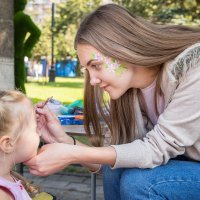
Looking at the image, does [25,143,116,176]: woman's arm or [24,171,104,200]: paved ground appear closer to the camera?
[25,143,116,176]: woman's arm

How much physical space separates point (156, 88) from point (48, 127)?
1.82 ft

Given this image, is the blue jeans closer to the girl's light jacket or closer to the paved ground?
the girl's light jacket

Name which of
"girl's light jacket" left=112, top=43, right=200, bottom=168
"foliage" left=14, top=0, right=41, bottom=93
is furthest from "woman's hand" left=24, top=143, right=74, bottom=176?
"foliage" left=14, top=0, right=41, bottom=93

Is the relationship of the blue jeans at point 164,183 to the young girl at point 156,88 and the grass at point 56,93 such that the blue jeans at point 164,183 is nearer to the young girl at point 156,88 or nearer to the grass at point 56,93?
the young girl at point 156,88

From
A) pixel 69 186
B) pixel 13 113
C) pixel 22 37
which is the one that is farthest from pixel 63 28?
pixel 13 113

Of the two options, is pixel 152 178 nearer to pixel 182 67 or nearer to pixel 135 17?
pixel 182 67

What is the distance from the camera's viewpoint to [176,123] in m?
1.93

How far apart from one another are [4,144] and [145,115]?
0.83m

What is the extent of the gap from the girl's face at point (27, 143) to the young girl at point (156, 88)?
0.15ft

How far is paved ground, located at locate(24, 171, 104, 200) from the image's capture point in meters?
3.71

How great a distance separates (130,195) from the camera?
6.29ft

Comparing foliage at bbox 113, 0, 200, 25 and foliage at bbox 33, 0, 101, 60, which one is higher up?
foliage at bbox 113, 0, 200, 25

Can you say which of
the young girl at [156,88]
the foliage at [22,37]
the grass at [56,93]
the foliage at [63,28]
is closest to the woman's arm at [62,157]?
the young girl at [156,88]

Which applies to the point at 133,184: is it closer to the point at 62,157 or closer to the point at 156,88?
the point at 62,157
